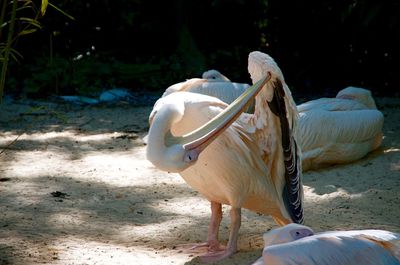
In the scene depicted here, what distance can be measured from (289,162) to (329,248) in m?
1.36

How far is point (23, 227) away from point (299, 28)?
6.76 metres

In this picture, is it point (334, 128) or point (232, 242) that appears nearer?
point (232, 242)

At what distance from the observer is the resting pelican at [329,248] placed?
8.12ft

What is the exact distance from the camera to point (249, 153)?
393cm

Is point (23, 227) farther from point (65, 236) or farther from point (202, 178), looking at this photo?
point (202, 178)

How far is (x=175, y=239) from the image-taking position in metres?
4.17

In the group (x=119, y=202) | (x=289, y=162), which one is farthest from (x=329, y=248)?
(x=119, y=202)

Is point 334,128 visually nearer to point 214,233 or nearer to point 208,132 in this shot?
point 214,233

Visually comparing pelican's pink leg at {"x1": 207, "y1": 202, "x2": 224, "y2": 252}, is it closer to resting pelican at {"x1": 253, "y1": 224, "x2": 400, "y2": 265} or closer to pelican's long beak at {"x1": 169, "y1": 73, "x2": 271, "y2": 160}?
pelican's long beak at {"x1": 169, "y1": 73, "x2": 271, "y2": 160}

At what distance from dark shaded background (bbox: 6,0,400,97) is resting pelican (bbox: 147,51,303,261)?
518 centimetres

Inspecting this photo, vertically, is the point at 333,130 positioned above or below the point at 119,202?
above

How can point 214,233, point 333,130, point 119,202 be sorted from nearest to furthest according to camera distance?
point 214,233 < point 119,202 < point 333,130

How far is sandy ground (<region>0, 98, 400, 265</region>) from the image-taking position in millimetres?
3893

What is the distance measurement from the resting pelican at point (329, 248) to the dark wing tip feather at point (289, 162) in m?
1.16
